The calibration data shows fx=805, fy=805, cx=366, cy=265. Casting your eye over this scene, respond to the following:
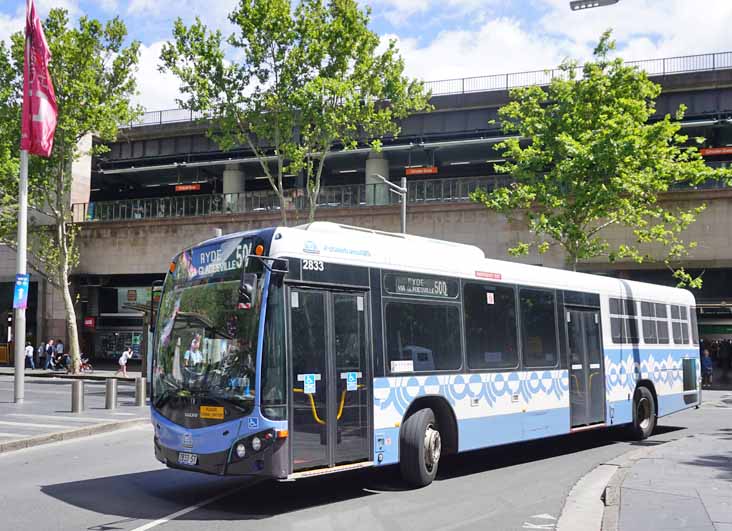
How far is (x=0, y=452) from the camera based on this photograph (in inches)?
555

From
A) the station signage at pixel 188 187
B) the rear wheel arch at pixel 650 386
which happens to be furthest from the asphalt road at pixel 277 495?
Answer: the station signage at pixel 188 187

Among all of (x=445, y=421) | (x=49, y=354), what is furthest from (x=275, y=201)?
(x=445, y=421)

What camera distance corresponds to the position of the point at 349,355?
31.7 ft

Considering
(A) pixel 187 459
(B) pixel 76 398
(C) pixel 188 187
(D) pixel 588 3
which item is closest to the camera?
(A) pixel 187 459

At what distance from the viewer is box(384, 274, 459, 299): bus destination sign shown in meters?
10.6

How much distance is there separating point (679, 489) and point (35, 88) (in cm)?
1977

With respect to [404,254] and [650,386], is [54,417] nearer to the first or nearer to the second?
[404,254]

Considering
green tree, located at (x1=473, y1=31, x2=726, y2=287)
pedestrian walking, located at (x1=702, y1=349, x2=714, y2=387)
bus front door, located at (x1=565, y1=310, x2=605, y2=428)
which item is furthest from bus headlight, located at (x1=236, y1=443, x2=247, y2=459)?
pedestrian walking, located at (x1=702, y1=349, x2=714, y2=387)

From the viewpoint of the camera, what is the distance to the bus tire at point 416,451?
33.6 ft

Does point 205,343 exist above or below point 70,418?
above

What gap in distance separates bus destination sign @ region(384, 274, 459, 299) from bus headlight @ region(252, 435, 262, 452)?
9.18 ft

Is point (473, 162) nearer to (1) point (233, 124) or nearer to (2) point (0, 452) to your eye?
(1) point (233, 124)

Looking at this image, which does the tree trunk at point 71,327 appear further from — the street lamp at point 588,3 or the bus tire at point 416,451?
the bus tire at point 416,451

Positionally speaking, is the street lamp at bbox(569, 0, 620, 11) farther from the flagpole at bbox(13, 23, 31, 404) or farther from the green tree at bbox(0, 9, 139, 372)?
the green tree at bbox(0, 9, 139, 372)
